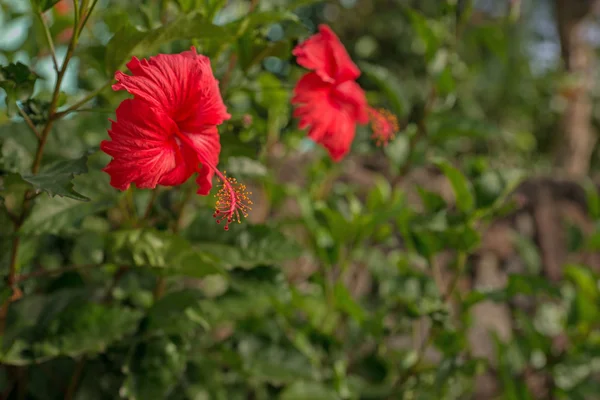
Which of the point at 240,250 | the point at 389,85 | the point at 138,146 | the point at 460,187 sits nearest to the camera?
the point at 138,146

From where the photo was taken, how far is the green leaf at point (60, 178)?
607 mm

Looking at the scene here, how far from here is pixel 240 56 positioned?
87cm

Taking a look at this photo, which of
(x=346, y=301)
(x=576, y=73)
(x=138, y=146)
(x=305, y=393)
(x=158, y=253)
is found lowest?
(x=576, y=73)

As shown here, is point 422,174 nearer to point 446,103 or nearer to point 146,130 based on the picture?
point 446,103

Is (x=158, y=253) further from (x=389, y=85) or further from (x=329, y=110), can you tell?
(x=389, y=85)

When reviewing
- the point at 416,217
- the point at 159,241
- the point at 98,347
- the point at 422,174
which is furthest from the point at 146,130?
the point at 422,174

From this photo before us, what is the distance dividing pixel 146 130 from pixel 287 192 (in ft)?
2.60

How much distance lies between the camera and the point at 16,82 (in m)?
0.70

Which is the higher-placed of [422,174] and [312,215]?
[312,215]

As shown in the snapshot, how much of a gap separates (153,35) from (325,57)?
0.28 m

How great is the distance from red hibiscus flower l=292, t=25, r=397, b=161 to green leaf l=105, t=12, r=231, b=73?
0.15m

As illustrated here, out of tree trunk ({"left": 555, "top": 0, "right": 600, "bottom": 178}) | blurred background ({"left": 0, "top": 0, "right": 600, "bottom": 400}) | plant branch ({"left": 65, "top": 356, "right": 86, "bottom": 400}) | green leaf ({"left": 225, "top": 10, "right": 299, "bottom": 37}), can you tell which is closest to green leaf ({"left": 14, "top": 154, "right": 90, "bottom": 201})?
blurred background ({"left": 0, "top": 0, "right": 600, "bottom": 400})

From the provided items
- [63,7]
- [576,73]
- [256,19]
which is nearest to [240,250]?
[256,19]

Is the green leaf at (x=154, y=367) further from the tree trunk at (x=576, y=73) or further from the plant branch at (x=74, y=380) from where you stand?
the tree trunk at (x=576, y=73)
